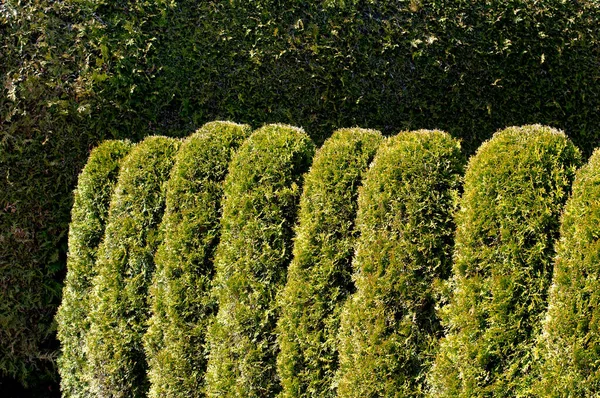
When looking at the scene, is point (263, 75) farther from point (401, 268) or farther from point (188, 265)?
point (401, 268)

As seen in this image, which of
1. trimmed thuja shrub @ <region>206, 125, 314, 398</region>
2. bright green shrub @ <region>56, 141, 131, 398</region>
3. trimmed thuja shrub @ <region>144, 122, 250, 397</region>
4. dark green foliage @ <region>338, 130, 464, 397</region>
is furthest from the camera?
bright green shrub @ <region>56, 141, 131, 398</region>

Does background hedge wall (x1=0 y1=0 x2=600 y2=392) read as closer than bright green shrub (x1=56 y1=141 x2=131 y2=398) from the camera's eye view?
No

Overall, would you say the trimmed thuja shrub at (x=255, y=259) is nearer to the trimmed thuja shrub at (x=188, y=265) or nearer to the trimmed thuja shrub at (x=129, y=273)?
the trimmed thuja shrub at (x=188, y=265)

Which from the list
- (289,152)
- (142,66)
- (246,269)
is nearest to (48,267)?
(142,66)

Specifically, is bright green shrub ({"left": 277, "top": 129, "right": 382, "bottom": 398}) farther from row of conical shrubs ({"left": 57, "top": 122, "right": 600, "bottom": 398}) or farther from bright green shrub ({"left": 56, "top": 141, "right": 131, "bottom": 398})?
bright green shrub ({"left": 56, "top": 141, "right": 131, "bottom": 398})

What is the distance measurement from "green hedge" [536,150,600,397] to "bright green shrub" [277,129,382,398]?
1284 millimetres

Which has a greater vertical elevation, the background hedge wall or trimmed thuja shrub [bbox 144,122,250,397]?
the background hedge wall

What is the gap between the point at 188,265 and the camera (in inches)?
185

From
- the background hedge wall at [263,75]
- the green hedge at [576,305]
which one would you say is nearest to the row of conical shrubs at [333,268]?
the green hedge at [576,305]

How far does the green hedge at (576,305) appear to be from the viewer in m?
3.20

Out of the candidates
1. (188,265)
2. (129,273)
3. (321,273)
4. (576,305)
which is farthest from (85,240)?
(576,305)

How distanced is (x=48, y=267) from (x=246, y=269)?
255cm

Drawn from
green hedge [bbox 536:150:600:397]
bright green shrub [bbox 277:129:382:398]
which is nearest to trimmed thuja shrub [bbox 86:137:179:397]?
bright green shrub [bbox 277:129:382:398]

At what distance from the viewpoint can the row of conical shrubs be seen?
11.3 ft
